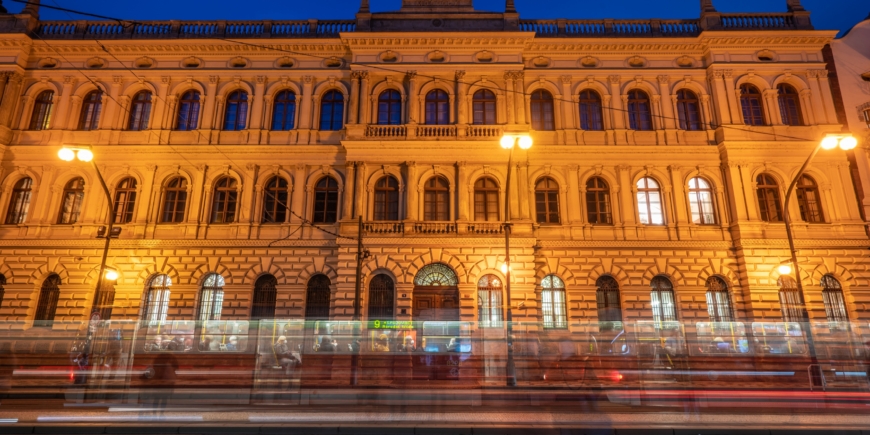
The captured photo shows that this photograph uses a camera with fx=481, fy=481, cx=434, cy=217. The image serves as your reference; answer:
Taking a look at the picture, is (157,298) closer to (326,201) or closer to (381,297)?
(326,201)

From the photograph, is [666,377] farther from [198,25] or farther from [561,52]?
[198,25]

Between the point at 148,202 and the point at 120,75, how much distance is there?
751 cm

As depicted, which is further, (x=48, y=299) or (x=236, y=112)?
(x=236, y=112)

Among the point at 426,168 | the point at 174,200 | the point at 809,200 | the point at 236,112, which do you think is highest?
the point at 236,112

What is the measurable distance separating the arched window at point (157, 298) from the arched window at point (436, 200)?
12.8 metres

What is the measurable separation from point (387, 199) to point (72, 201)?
16014mm

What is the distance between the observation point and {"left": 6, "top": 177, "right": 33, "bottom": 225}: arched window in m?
24.1

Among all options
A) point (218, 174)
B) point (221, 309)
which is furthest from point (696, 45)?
point (221, 309)

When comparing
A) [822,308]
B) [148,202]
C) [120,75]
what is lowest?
[822,308]

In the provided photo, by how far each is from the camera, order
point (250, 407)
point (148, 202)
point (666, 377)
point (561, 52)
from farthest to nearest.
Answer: point (561, 52) → point (148, 202) → point (666, 377) → point (250, 407)

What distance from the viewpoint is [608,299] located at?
2262 cm

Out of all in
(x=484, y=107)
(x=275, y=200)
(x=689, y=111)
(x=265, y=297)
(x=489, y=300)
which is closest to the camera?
(x=489, y=300)

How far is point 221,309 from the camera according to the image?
22797 mm

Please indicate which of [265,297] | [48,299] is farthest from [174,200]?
[48,299]
